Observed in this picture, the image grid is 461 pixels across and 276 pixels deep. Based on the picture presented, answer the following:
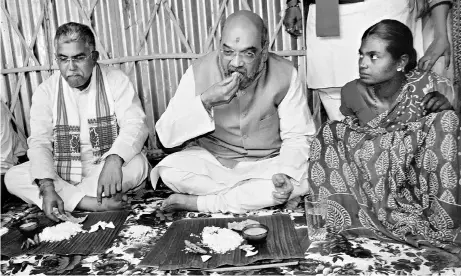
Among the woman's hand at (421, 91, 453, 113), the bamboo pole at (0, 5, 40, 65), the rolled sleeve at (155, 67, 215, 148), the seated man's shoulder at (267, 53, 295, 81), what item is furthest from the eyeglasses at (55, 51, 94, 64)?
the woman's hand at (421, 91, 453, 113)

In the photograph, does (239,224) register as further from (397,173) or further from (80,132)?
(80,132)

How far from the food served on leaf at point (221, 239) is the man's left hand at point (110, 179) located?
26.5 inches

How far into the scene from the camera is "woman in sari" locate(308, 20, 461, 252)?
239 cm

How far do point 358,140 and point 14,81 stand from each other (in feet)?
9.69

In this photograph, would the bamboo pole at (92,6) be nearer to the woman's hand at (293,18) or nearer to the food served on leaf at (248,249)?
the woman's hand at (293,18)

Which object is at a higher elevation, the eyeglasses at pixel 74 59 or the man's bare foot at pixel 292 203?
the eyeglasses at pixel 74 59

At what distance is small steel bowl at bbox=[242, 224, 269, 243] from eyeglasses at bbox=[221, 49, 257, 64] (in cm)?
91

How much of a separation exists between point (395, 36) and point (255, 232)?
120 cm

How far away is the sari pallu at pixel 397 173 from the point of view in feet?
7.80

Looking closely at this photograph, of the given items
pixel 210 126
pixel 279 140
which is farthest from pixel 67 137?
pixel 279 140

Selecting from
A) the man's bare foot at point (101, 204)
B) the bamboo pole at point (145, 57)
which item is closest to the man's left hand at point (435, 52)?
the bamboo pole at point (145, 57)

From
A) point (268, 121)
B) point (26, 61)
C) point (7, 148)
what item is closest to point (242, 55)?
point (268, 121)

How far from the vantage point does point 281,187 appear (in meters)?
2.82

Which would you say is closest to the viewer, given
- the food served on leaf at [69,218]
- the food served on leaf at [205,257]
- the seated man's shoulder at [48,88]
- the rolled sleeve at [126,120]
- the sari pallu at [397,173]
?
the food served on leaf at [205,257]
